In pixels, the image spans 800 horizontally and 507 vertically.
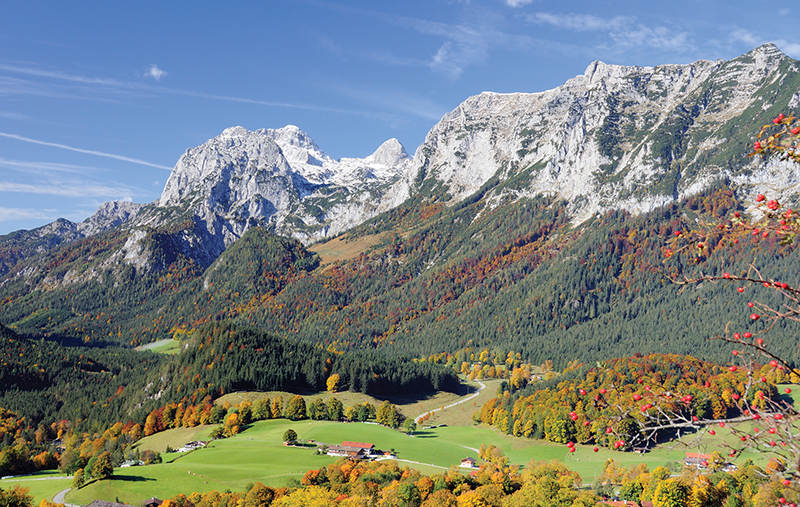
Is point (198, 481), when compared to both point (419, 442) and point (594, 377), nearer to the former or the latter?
point (419, 442)

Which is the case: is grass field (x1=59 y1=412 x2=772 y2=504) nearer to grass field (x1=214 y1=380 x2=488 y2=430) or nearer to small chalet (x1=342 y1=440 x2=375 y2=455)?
small chalet (x1=342 y1=440 x2=375 y2=455)

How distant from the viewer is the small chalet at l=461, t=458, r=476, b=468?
115438 mm

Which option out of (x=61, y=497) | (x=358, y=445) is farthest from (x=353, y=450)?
(x=61, y=497)

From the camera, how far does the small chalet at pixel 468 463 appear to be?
11544cm

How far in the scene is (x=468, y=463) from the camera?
381 ft

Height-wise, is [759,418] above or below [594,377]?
above

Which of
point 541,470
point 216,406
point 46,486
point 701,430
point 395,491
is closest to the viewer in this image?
point 701,430

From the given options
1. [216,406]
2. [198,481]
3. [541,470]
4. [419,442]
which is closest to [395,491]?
[541,470]

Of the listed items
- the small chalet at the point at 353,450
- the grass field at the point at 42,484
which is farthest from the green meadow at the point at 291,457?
the grass field at the point at 42,484

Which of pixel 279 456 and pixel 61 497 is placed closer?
pixel 61 497

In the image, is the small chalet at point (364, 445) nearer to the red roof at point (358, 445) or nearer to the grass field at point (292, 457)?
the red roof at point (358, 445)

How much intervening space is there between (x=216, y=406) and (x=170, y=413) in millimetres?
21030

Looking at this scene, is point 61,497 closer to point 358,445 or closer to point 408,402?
point 358,445

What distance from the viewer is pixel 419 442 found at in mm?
133500
